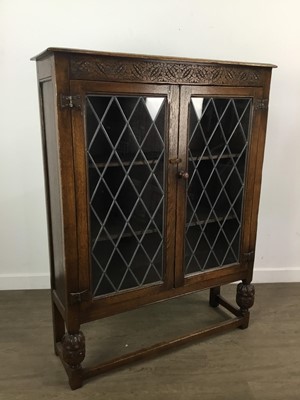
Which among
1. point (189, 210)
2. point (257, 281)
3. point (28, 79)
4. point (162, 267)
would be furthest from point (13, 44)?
point (257, 281)

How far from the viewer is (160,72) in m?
1.43

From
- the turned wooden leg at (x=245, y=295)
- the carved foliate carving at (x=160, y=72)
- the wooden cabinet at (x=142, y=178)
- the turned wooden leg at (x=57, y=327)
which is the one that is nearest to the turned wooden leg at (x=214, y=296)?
the turned wooden leg at (x=245, y=295)

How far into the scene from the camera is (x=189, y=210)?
5.51ft

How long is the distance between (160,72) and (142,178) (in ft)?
1.37

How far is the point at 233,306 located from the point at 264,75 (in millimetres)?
1225

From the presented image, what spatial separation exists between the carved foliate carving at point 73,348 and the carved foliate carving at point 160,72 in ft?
3.34

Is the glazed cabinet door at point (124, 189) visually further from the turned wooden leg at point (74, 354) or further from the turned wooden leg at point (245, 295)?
the turned wooden leg at point (245, 295)

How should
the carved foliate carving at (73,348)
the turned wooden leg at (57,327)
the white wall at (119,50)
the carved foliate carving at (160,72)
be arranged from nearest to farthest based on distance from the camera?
the carved foliate carving at (160,72), the carved foliate carving at (73,348), the turned wooden leg at (57,327), the white wall at (119,50)

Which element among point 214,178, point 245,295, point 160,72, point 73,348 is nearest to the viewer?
point 160,72

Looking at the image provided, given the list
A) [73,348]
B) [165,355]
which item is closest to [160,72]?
[73,348]

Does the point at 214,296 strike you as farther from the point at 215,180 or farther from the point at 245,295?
the point at 215,180

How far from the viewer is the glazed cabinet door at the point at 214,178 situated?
1580 millimetres

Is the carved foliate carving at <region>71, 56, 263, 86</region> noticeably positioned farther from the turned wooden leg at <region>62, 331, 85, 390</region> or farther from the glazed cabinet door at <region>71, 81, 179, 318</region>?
the turned wooden leg at <region>62, 331, 85, 390</region>

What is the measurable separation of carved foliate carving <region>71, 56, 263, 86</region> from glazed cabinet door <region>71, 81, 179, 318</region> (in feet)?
0.11
